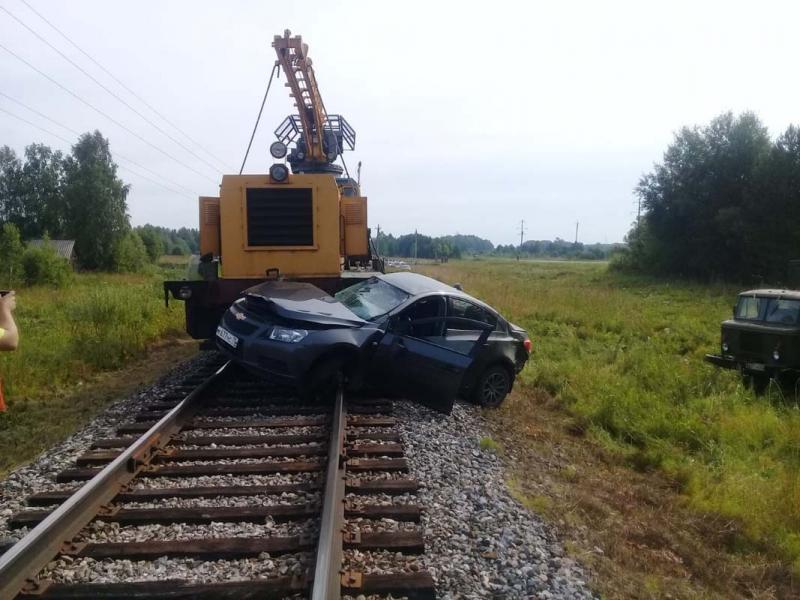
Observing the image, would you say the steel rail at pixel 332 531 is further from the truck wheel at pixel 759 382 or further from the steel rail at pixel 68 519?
the truck wheel at pixel 759 382

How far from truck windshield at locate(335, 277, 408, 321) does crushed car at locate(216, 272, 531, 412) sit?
0.02 m

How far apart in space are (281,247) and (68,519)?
707 centimetres

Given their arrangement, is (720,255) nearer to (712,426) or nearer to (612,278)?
(612,278)

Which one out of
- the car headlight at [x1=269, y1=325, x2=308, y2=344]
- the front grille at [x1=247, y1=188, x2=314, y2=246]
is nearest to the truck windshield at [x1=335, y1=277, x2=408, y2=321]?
the car headlight at [x1=269, y1=325, x2=308, y2=344]

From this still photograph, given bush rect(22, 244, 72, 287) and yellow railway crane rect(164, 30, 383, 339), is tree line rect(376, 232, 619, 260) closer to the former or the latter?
bush rect(22, 244, 72, 287)

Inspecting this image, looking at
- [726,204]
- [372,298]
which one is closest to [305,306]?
[372,298]

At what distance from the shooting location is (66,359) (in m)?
10.5

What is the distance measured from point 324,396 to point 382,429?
1361 millimetres

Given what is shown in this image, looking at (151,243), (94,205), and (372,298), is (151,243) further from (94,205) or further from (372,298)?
(372,298)

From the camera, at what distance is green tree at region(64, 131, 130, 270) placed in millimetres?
61406

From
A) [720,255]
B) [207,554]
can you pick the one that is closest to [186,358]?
[207,554]

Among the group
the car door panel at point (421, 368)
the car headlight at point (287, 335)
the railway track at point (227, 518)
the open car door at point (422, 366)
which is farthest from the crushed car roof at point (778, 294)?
the car headlight at point (287, 335)

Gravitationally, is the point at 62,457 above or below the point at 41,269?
below

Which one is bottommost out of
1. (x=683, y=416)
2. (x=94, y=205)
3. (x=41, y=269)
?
(x=683, y=416)
